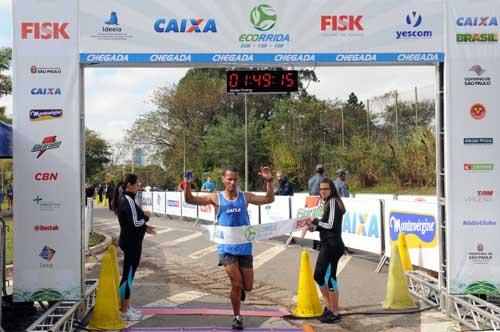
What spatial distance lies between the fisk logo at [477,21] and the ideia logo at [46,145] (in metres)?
5.61

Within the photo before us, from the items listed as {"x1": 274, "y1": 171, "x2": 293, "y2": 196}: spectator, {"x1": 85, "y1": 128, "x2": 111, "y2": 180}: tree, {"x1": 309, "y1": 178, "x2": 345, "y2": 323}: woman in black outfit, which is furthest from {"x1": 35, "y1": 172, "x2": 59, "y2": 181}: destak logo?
{"x1": 85, "y1": 128, "x2": 111, "y2": 180}: tree

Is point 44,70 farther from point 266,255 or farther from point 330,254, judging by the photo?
point 266,255

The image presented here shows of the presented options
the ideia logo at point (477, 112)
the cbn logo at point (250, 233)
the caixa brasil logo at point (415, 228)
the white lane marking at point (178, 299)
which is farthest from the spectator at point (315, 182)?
the cbn logo at point (250, 233)

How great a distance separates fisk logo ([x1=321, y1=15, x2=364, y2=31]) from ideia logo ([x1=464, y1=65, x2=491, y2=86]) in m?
1.58

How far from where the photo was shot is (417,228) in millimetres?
10539

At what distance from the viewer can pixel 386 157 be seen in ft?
107

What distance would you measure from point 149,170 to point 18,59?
60.8 m

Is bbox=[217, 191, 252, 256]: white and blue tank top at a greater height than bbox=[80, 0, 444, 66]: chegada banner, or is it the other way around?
bbox=[80, 0, 444, 66]: chegada banner

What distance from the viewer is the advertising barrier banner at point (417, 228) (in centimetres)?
1003

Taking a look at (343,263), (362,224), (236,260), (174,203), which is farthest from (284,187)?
(174,203)

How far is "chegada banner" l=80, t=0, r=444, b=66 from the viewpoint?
761cm

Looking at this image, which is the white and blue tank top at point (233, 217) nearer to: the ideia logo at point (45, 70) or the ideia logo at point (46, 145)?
the ideia logo at point (46, 145)

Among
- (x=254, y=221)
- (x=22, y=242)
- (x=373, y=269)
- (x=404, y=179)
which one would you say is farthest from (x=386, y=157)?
(x=22, y=242)

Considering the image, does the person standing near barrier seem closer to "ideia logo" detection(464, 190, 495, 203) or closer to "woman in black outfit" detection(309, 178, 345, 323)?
"woman in black outfit" detection(309, 178, 345, 323)
